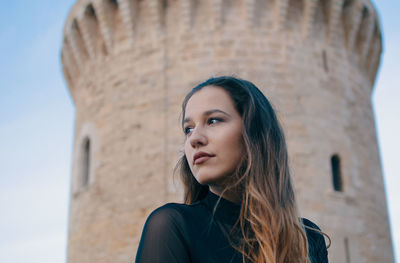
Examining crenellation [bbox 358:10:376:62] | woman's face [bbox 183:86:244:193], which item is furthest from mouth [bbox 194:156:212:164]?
crenellation [bbox 358:10:376:62]

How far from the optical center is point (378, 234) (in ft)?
30.4

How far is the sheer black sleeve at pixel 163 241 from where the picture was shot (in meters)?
1.28

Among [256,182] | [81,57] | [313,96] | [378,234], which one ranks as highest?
[81,57]

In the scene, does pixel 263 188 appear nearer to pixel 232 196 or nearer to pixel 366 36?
pixel 232 196

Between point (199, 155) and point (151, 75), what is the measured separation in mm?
7893

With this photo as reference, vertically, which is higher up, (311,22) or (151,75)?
(311,22)

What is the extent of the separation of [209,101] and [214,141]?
0.14m

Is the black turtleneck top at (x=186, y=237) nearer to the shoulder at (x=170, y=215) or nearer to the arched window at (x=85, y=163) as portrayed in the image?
the shoulder at (x=170, y=215)

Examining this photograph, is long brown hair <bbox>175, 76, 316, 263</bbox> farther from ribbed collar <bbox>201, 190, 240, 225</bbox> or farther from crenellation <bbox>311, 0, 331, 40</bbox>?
crenellation <bbox>311, 0, 331, 40</bbox>

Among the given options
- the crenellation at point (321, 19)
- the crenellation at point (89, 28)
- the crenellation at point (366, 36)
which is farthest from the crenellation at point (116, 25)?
the crenellation at point (366, 36)

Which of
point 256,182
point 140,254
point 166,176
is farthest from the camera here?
point 166,176

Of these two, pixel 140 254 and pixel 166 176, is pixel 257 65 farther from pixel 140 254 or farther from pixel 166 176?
pixel 140 254

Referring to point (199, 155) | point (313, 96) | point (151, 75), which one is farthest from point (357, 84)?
point (199, 155)

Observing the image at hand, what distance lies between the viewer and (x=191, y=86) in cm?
904
